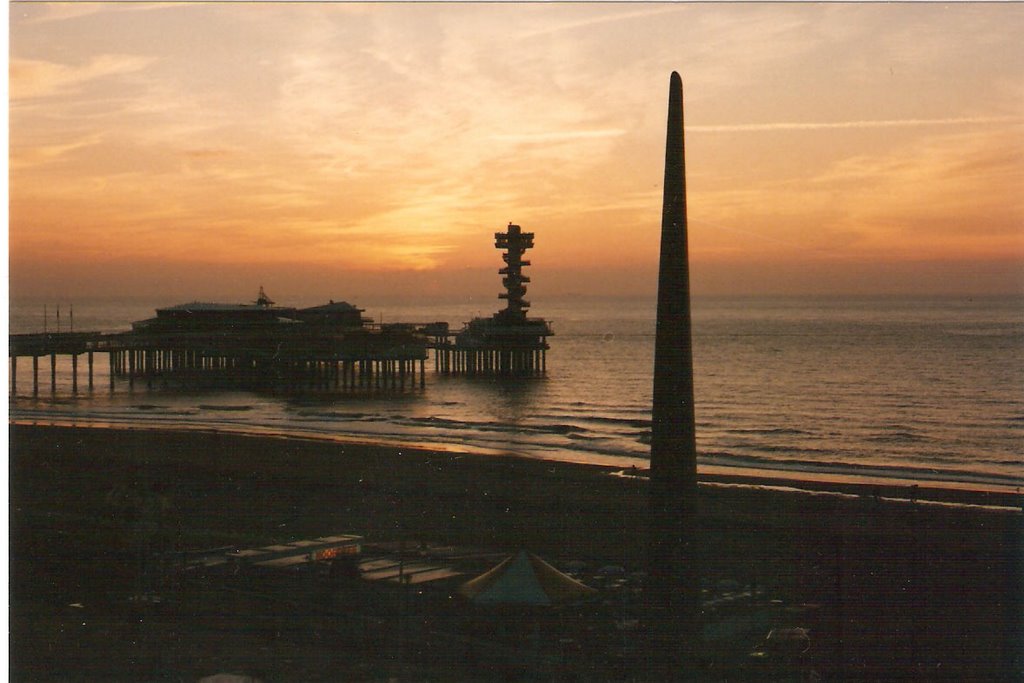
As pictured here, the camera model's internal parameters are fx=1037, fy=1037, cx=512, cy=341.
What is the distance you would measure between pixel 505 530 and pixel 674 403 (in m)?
11.8

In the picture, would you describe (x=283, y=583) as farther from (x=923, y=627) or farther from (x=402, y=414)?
(x=402, y=414)

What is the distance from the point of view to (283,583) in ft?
39.4

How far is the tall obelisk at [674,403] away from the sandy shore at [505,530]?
3749 mm

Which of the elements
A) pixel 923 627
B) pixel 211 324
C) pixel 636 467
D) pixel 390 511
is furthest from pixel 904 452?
pixel 211 324

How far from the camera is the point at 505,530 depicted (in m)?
18.1

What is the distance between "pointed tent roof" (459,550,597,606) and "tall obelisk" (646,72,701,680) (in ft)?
12.5

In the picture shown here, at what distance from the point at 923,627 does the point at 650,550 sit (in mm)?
6576

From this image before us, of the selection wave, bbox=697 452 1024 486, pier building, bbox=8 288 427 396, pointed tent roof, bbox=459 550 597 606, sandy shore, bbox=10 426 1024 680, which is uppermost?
pier building, bbox=8 288 427 396

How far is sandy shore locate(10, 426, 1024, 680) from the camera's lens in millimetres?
10852

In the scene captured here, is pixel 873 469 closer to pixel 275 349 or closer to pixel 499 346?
pixel 275 349

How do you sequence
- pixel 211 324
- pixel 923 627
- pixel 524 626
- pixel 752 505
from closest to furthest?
pixel 524 626 → pixel 923 627 → pixel 752 505 → pixel 211 324

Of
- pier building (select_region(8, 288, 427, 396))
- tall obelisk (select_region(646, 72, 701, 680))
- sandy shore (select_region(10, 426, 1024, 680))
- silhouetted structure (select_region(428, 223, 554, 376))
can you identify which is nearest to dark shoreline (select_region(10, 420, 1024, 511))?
sandy shore (select_region(10, 426, 1024, 680))

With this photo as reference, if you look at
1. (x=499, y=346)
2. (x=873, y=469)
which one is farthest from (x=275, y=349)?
(x=873, y=469)

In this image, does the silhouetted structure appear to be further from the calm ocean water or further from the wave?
Result: the wave
